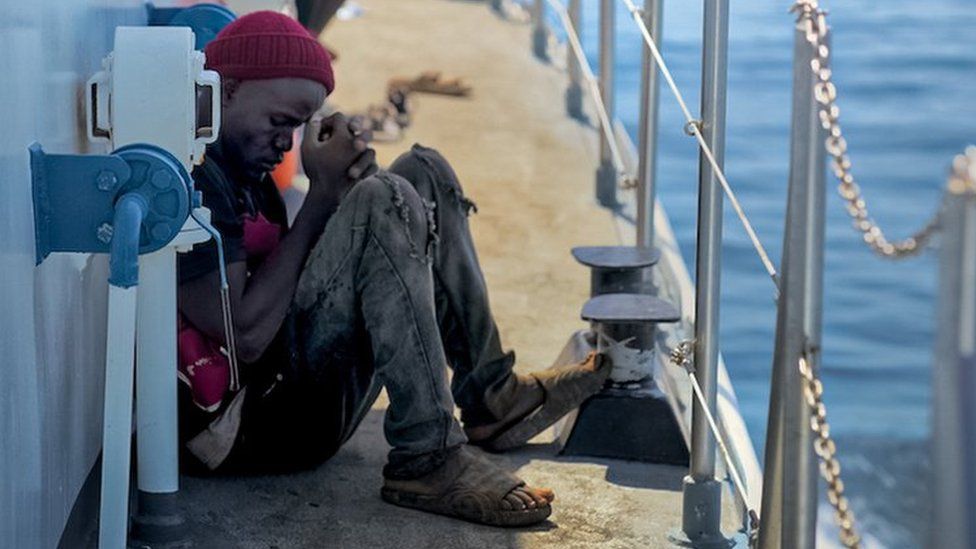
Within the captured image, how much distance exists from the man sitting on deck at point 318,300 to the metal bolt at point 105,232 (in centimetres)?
34

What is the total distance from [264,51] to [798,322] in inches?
31.8

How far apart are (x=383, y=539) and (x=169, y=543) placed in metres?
0.24

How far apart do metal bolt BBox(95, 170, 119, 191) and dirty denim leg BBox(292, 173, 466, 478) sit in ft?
1.44

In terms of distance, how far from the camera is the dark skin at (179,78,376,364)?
2021 mm

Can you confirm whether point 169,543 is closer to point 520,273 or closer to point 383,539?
point 383,539

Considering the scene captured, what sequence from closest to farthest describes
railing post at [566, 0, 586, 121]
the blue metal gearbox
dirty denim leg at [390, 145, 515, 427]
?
1. dirty denim leg at [390, 145, 515, 427]
2. the blue metal gearbox
3. railing post at [566, 0, 586, 121]

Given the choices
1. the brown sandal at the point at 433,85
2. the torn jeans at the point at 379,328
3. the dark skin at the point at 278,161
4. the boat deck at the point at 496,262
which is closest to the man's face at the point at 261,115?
the dark skin at the point at 278,161

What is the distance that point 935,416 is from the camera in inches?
43.0

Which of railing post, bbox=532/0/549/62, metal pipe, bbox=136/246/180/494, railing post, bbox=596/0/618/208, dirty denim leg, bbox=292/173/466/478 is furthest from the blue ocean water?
metal pipe, bbox=136/246/180/494

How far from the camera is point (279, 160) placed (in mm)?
2115

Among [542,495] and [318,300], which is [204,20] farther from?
[542,495]

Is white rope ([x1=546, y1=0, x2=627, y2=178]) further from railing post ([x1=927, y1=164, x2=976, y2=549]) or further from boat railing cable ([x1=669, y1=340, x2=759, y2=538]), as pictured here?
railing post ([x1=927, y1=164, x2=976, y2=549])

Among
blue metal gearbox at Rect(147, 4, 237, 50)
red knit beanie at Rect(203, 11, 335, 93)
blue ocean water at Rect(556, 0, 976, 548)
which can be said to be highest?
blue metal gearbox at Rect(147, 4, 237, 50)

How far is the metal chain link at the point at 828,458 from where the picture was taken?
1.37 metres
